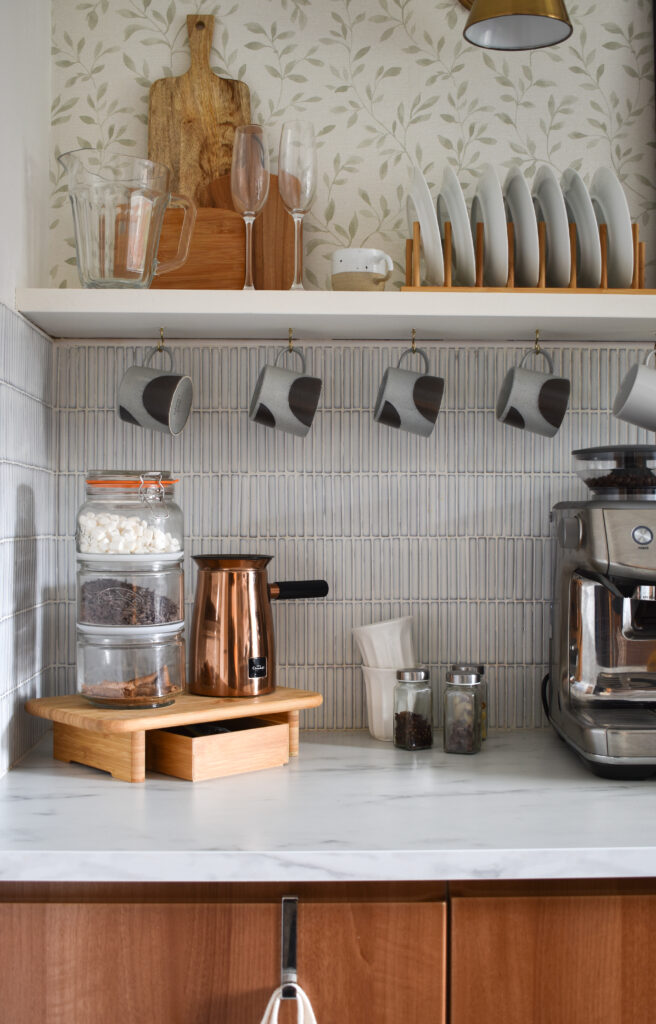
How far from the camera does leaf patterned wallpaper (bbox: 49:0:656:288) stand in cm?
167

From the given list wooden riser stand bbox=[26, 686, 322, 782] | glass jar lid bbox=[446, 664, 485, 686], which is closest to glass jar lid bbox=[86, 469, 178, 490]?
wooden riser stand bbox=[26, 686, 322, 782]

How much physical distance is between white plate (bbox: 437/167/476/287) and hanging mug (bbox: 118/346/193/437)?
0.49 metres

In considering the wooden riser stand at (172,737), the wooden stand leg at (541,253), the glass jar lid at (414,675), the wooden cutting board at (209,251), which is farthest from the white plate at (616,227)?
the wooden riser stand at (172,737)

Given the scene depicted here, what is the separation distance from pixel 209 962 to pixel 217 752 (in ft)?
1.09

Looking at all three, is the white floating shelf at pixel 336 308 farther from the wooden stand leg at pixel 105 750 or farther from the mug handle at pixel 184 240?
the wooden stand leg at pixel 105 750

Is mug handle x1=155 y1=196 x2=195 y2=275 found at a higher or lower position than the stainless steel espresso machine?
higher

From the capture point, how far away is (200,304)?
4.69ft

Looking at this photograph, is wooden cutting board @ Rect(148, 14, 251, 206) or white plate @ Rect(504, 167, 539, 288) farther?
wooden cutting board @ Rect(148, 14, 251, 206)

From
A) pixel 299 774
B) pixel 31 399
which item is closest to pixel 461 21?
pixel 31 399

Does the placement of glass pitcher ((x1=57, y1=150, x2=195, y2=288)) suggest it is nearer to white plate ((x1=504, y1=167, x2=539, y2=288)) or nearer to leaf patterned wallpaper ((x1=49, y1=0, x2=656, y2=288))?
leaf patterned wallpaper ((x1=49, y1=0, x2=656, y2=288))

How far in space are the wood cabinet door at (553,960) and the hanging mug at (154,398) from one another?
0.85m

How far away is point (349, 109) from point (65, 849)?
1.33 metres

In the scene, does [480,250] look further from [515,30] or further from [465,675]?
[465,675]

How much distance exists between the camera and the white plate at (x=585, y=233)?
150 centimetres
